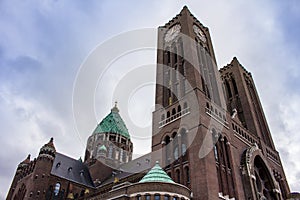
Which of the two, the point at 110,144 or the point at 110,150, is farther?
the point at 110,144

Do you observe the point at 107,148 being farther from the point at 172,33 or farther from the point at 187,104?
Result: the point at 187,104

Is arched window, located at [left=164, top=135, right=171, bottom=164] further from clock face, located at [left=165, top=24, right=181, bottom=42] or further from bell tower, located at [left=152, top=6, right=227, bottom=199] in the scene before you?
clock face, located at [left=165, top=24, right=181, bottom=42]

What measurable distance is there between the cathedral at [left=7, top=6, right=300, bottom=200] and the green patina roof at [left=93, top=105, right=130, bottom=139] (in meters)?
5.23

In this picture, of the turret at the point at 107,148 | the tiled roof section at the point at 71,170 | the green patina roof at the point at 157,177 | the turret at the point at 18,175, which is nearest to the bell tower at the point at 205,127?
the green patina roof at the point at 157,177

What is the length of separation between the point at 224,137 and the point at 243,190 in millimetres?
6261

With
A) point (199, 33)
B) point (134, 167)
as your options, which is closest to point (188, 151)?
point (134, 167)

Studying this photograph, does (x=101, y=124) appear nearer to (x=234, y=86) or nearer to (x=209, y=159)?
(x=234, y=86)

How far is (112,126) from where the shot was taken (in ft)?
213

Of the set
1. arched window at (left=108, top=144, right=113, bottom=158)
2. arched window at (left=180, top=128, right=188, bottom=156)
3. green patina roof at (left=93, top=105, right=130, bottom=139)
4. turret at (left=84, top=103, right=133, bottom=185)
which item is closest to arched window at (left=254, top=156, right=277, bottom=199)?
arched window at (left=180, top=128, right=188, bottom=156)

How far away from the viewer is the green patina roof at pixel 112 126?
6425 cm

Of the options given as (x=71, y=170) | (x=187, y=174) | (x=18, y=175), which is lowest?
(x=187, y=174)

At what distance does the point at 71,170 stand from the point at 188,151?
30156 millimetres

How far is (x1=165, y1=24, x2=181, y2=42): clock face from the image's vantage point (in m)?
46.7

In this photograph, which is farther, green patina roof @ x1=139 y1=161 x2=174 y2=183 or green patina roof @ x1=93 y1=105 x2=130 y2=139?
green patina roof @ x1=93 y1=105 x2=130 y2=139
